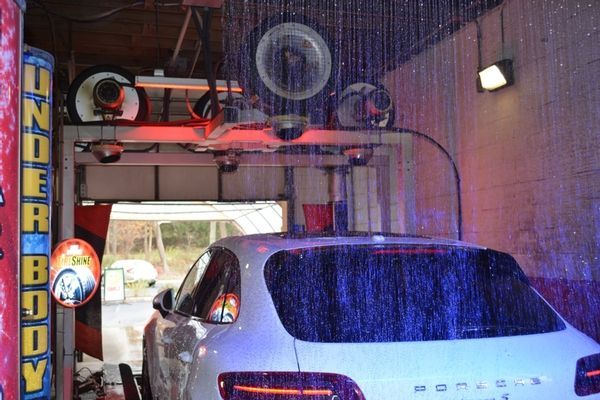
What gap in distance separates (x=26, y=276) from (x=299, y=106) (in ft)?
8.62

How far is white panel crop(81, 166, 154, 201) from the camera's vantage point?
33.2ft

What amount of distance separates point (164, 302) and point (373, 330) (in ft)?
5.83

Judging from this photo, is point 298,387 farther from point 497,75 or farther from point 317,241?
point 497,75

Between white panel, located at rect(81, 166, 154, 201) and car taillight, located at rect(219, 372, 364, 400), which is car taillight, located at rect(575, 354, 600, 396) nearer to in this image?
car taillight, located at rect(219, 372, 364, 400)

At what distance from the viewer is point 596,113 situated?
15.9ft

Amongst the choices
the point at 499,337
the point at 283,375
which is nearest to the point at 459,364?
the point at 499,337

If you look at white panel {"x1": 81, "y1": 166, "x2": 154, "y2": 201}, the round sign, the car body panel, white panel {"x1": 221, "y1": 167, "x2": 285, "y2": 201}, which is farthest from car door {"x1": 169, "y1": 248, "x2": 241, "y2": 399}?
white panel {"x1": 221, "y1": 167, "x2": 285, "y2": 201}

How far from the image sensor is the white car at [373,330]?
7.70ft

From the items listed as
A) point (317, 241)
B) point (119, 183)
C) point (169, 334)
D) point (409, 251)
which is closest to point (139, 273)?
point (119, 183)

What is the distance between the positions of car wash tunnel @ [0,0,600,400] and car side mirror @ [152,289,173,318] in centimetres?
6

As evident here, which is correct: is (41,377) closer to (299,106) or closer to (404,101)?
(299,106)

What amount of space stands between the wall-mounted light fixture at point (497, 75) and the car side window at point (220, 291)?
347 cm

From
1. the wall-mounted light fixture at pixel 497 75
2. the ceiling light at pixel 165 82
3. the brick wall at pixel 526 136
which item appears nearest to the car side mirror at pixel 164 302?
the ceiling light at pixel 165 82

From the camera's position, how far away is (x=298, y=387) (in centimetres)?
229
